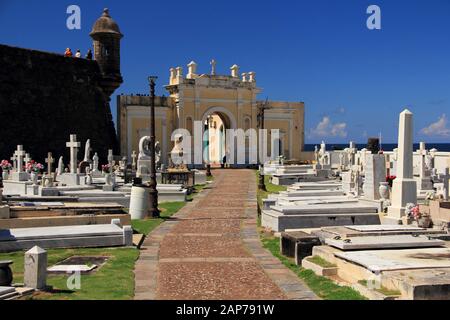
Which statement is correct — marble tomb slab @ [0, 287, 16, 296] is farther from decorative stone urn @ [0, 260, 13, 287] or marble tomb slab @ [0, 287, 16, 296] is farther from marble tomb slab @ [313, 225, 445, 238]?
marble tomb slab @ [313, 225, 445, 238]

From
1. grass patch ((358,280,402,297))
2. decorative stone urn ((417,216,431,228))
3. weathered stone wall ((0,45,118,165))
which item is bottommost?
grass patch ((358,280,402,297))

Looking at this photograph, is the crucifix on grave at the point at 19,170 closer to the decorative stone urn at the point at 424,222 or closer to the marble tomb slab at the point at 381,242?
the marble tomb slab at the point at 381,242

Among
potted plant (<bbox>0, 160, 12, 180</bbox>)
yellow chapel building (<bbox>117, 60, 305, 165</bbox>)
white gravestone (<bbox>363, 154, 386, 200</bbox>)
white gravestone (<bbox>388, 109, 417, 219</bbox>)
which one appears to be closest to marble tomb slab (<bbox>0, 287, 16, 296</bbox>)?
white gravestone (<bbox>388, 109, 417, 219</bbox>)

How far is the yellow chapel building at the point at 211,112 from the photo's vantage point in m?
44.2

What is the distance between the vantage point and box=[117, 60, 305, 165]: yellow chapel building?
145 feet

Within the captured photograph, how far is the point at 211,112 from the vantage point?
49281 mm

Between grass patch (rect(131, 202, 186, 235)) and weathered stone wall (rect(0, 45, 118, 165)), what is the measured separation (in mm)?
15235

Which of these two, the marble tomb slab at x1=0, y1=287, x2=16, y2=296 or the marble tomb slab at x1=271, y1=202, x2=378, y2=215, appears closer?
the marble tomb slab at x1=0, y1=287, x2=16, y2=296

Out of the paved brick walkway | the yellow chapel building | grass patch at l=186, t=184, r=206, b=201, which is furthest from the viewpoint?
the yellow chapel building

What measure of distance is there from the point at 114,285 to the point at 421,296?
4.19 metres

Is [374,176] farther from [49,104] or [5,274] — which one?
[49,104]

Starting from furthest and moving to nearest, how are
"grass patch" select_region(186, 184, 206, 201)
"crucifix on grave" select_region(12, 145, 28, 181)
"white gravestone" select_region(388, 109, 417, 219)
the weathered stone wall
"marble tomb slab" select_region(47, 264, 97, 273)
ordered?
the weathered stone wall, "grass patch" select_region(186, 184, 206, 201), "crucifix on grave" select_region(12, 145, 28, 181), "white gravestone" select_region(388, 109, 417, 219), "marble tomb slab" select_region(47, 264, 97, 273)
